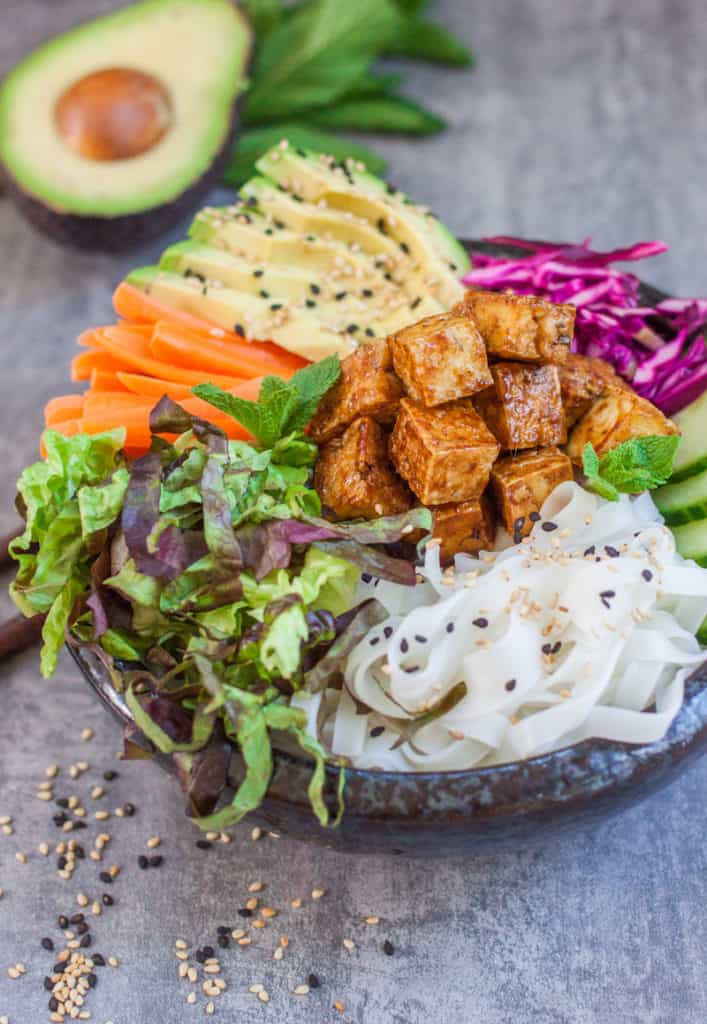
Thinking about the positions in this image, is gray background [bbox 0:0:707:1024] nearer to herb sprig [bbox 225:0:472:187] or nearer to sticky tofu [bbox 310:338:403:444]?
sticky tofu [bbox 310:338:403:444]

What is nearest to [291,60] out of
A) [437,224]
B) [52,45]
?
[52,45]

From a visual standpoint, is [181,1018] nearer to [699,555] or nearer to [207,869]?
[207,869]

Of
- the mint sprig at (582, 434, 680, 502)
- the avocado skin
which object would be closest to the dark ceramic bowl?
the mint sprig at (582, 434, 680, 502)

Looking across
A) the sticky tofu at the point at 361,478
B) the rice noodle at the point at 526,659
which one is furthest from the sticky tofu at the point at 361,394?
the rice noodle at the point at 526,659

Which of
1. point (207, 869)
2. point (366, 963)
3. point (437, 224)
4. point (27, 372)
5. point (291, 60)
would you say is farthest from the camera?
point (291, 60)

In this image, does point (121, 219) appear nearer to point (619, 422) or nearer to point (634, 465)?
point (619, 422)

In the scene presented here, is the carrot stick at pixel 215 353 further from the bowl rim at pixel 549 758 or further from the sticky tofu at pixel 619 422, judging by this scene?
the bowl rim at pixel 549 758
